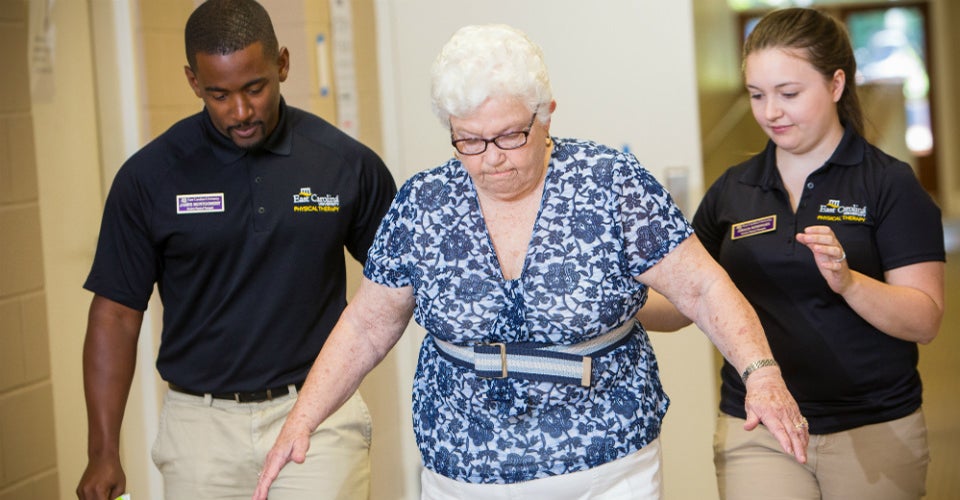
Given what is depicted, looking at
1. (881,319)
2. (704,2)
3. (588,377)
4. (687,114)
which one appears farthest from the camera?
(704,2)

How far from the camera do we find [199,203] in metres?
2.80

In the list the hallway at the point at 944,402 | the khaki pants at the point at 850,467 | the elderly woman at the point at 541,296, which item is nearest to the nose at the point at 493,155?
the elderly woman at the point at 541,296

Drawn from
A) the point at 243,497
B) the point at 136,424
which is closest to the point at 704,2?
the point at 136,424

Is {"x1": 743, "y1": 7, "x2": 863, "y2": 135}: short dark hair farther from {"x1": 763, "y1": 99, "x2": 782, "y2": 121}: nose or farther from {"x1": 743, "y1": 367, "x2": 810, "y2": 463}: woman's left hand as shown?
{"x1": 743, "y1": 367, "x2": 810, "y2": 463}: woman's left hand

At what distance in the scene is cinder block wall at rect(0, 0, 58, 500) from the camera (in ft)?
11.0

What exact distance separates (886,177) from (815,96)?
9.7 inches

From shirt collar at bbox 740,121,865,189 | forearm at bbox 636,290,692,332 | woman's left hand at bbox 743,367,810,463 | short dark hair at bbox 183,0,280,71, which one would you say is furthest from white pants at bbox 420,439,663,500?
short dark hair at bbox 183,0,280,71

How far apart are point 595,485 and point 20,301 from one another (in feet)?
6.76

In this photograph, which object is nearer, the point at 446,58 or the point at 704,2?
the point at 446,58

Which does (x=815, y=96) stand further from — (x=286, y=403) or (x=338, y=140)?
(x=286, y=403)

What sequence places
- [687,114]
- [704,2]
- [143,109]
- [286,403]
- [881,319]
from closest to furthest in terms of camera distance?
[881,319] < [286,403] < [143,109] < [687,114] < [704,2]

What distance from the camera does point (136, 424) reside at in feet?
12.7

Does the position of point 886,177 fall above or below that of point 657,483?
above

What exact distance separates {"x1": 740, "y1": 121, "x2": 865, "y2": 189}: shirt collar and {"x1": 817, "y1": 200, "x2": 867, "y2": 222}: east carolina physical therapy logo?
0.11 metres
